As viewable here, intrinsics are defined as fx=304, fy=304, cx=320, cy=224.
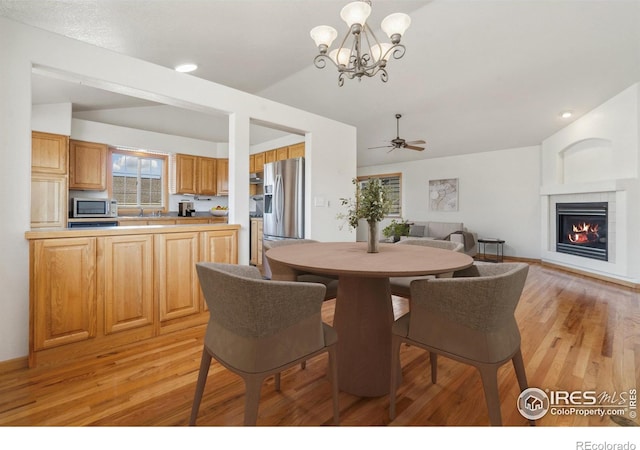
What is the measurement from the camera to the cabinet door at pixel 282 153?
510 centimetres

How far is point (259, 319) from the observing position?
1.14 metres

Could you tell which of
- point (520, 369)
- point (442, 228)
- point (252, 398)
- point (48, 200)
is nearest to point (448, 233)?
point (442, 228)

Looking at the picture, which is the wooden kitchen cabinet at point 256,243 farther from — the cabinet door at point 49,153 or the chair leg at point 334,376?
the chair leg at point 334,376

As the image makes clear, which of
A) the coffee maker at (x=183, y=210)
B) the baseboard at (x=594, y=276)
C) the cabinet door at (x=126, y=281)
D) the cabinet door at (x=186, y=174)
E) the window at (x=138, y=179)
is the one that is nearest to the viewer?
the cabinet door at (x=126, y=281)

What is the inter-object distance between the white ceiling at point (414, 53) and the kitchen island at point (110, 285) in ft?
5.24

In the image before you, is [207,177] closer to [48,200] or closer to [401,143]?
[48,200]

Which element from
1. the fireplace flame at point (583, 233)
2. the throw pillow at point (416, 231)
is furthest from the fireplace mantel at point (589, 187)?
the throw pillow at point (416, 231)

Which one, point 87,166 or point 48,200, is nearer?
point 48,200

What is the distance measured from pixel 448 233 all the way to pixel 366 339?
5614 mm

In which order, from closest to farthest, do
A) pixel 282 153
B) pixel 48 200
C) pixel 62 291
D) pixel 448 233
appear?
pixel 62 291
pixel 48 200
pixel 282 153
pixel 448 233

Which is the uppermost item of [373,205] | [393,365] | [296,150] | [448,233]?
[296,150]
